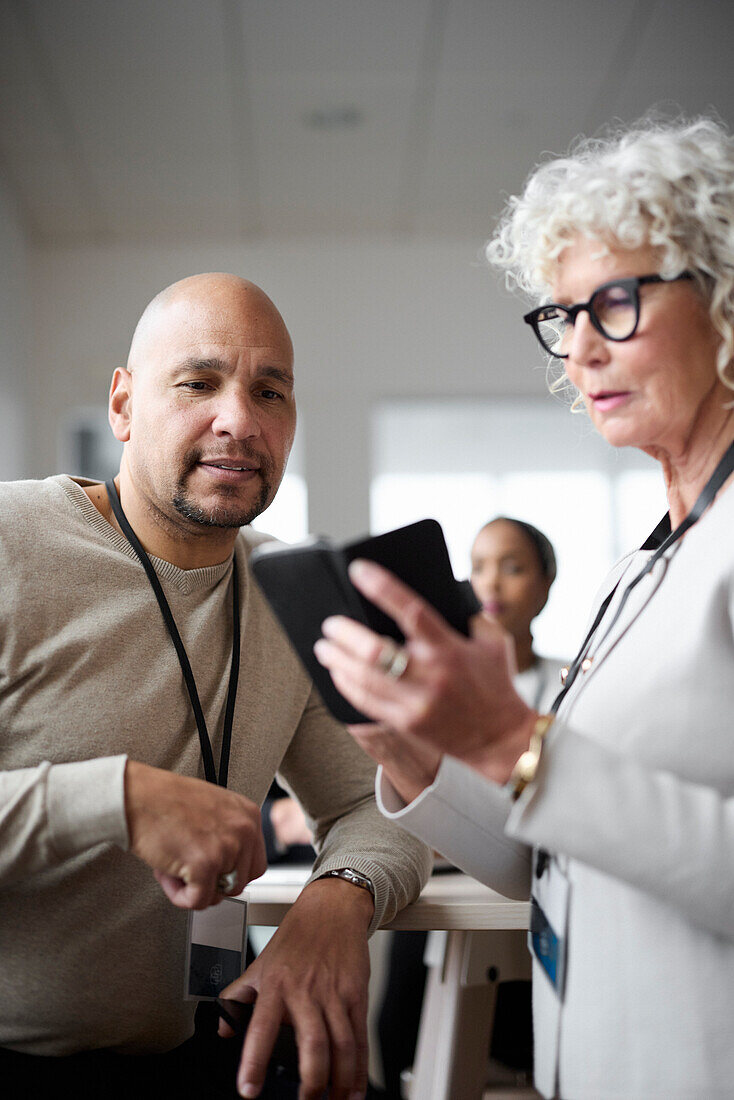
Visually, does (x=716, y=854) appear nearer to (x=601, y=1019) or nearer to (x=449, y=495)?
(x=601, y=1019)

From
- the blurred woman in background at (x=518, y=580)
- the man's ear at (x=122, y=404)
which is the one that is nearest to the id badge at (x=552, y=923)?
the man's ear at (x=122, y=404)

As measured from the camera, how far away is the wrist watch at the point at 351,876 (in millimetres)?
1189

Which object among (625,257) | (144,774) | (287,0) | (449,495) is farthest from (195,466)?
(449,495)

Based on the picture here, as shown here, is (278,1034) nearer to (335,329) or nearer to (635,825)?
(635,825)

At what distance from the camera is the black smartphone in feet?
3.40

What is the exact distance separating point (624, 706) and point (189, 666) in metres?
0.63

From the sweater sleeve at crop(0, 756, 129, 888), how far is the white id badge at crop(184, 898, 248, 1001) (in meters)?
0.24

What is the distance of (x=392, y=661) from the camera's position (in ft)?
2.39

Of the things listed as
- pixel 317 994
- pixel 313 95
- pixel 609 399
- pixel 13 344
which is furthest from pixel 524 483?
pixel 317 994

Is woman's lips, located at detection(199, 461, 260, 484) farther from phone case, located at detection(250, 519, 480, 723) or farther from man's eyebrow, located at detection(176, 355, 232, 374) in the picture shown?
phone case, located at detection(250, 519, 480, 723)

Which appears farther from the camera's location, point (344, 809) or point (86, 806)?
point (344, 809)

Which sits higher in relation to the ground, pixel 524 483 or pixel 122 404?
pixel 524 483

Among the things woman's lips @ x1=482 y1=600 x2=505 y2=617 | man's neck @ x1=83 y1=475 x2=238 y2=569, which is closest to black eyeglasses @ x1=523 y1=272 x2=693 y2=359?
Result: man's neck @ x1=83 y1=475 x2=238 y2=569

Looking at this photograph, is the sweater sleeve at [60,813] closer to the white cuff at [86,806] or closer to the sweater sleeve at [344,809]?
the white cuff at [86,806]
